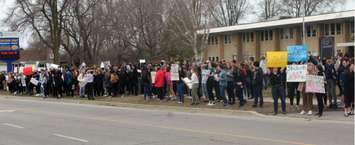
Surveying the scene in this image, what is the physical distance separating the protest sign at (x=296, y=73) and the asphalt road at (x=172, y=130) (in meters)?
1.84

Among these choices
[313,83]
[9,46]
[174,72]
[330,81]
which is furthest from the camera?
[9,46]

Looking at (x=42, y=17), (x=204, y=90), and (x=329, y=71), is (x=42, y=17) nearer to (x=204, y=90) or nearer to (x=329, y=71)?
(x=204, y=90)

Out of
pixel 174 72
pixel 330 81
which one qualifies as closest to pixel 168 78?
pixel 174 72

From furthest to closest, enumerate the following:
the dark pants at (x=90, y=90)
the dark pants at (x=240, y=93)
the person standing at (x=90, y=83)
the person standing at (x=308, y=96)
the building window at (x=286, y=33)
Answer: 1. the building window at (x=286, y=33)
2. the dark pants at (x=90, y=90)
3. the person standing at (x=90, y=83)
4. the dark pants at (x=240, y=93)
5. the person standing at (x=308, y=96)

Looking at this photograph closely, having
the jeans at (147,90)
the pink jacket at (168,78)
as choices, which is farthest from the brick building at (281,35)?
the pink jacket at (168,78)

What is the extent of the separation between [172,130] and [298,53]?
340 inches

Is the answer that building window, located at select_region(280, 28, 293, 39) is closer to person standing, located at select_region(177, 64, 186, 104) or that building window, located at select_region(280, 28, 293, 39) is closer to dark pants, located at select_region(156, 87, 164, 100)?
dark pants, located at select_region(156, 87, 164, 100)

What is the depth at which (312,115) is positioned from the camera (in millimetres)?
17766

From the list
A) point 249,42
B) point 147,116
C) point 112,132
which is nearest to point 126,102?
point 147,116

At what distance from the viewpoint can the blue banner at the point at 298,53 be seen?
21430 millimetres

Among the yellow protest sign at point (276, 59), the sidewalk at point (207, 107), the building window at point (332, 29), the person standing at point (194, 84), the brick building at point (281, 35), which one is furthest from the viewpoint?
the building window at point (332, 29)

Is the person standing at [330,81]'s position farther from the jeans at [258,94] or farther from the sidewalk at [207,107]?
the jeans at [258,94]

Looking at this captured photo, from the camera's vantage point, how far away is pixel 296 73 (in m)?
18.9

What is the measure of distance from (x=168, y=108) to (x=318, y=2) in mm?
66288
